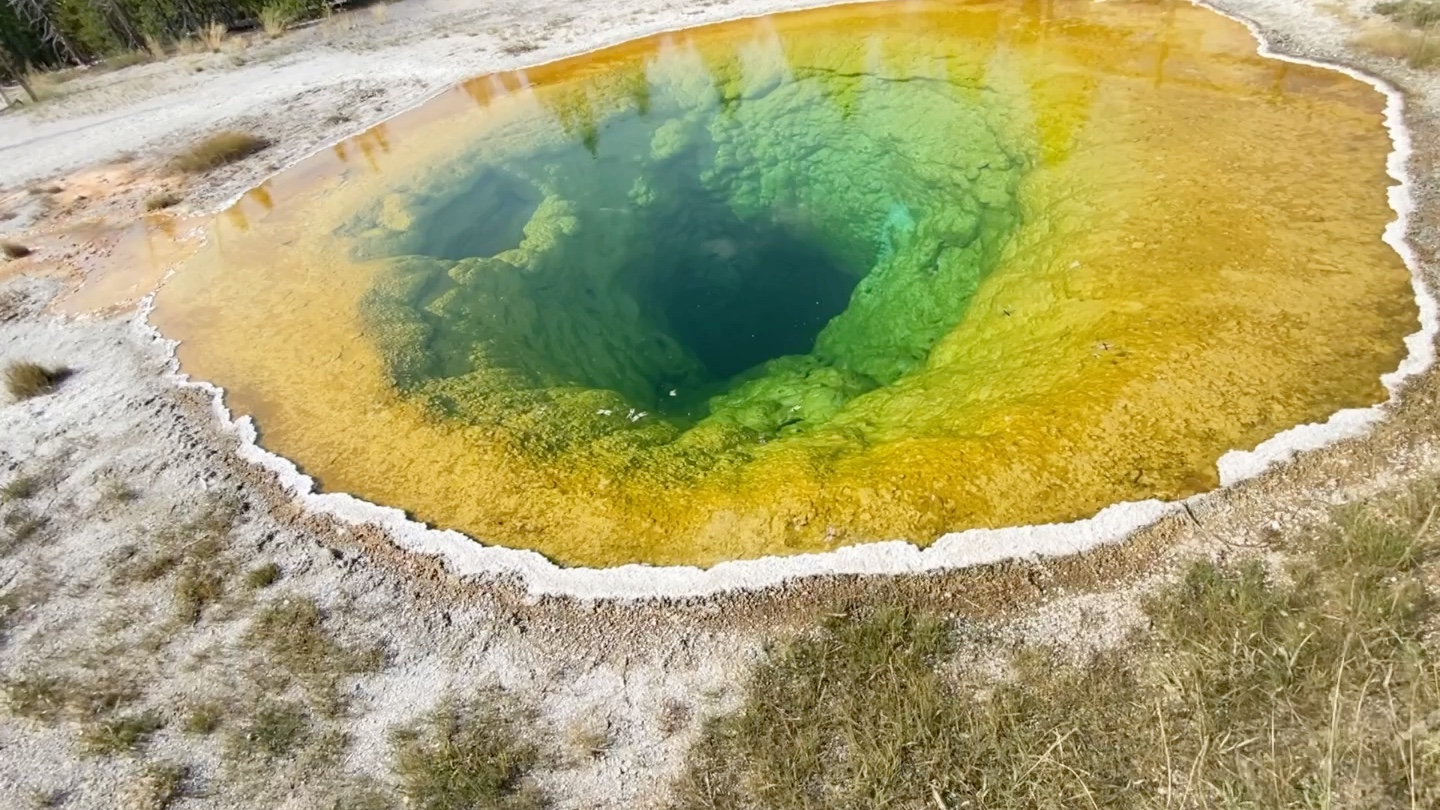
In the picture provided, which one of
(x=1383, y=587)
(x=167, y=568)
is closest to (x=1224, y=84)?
(x=1383, y=587)

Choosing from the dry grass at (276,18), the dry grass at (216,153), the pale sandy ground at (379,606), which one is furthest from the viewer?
the dry grass at (276,18)

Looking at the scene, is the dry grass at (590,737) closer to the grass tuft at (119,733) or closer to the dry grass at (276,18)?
the grass tuft at (119,733)

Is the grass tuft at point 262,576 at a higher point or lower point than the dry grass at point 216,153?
lower

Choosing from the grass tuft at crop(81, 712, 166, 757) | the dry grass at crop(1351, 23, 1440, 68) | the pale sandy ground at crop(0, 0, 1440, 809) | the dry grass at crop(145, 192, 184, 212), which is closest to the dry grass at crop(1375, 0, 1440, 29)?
the dry grass at crop(1351, 23, 1440, 68)

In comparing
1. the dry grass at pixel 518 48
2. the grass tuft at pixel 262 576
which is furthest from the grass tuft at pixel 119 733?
the dry grass at pixel 518 48

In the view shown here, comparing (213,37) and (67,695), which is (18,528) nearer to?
(67,695)

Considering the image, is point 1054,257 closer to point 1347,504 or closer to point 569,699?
point 1347,504
